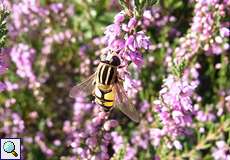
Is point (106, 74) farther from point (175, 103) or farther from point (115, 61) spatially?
point (175, 103)

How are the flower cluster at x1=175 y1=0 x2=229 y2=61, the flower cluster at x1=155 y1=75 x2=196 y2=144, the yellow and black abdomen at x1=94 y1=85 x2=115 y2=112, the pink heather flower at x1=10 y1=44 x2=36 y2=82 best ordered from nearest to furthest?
the yellow and black abdomen at x1=94 y1=85 x2=115 y2=112, the flower cluster at x1=155 y1=75 x2=196 y2=144, the flower cluster at x1=175 y1=0 x2=229 y2=61, the pink heather flower at x1=10 y1=44 x2=36 y2=82

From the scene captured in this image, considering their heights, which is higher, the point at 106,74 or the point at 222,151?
the point at 106,74

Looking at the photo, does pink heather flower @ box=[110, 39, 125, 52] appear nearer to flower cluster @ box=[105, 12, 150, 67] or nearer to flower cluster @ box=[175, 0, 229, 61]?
flower cluster @ box=[105, 12, 150, 67]

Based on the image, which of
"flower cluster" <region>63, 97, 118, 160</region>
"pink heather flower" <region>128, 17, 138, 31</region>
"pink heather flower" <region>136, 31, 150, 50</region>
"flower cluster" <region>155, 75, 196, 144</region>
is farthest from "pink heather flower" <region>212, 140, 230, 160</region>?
"pink heather flower" <region>128, 17, 138, 31</region>

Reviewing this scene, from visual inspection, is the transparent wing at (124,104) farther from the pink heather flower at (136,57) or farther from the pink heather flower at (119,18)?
the pink heather flower at (119,18)

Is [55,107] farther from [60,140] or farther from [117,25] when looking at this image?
[117,25]

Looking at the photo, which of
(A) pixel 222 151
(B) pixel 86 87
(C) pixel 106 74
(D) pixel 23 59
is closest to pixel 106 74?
(C) pixel 106 74
